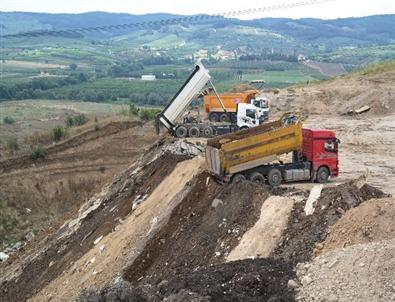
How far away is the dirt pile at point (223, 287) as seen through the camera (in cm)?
1142

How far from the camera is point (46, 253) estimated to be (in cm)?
2261

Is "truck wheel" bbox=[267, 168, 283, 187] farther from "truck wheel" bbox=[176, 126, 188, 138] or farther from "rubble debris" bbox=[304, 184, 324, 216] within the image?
"truck wheel" bbox=[176, 126, 188, 138]

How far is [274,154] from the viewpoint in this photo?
68.0 ft

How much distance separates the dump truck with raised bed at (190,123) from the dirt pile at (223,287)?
18499 millimetres

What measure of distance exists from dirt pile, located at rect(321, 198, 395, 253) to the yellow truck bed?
20.0ft

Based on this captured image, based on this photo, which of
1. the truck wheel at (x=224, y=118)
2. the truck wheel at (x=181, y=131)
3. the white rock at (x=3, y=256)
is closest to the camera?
the white rock at (x=3, y=256)

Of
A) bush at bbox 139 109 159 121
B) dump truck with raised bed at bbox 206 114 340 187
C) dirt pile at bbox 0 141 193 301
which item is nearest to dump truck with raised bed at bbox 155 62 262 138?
dirt pile at bbox 0 141 193 301

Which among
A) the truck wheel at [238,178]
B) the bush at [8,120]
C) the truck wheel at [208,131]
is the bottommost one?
the bush at [8,120]

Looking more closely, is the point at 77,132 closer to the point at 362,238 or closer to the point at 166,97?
the point at 362,238

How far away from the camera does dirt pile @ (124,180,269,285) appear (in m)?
16.0

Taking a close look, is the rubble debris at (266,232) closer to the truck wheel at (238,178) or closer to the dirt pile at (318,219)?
the dirt pile at (318,219)

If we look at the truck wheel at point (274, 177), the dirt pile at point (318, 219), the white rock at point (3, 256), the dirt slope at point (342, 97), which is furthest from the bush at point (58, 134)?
the dirt pile at point (318, 219)

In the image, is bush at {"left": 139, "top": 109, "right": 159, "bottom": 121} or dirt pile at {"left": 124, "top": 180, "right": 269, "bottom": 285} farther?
bush at {"left": 139, "top": 109, "right": 159, "bottom": 121}

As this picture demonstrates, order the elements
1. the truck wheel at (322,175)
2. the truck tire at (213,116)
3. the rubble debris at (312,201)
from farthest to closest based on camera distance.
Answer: the truck tire at (213,116)
the truck wheel at (322,175)
the rubble debris at (312,201)
